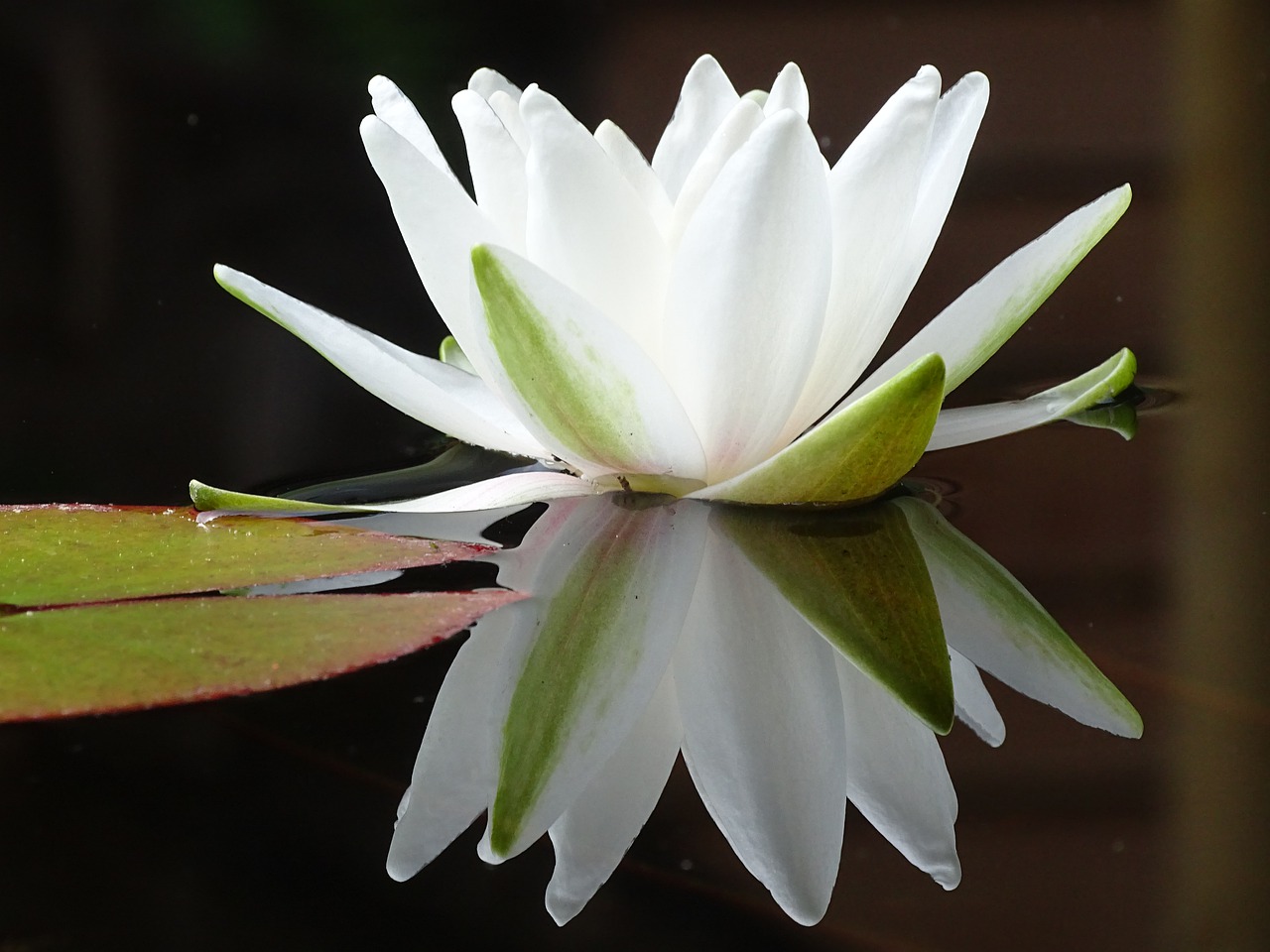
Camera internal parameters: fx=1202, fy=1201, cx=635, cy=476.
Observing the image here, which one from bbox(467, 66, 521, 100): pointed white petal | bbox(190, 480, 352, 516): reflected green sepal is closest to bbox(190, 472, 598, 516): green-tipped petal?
bbox(190, 480, 352, 516): reflected green sepal

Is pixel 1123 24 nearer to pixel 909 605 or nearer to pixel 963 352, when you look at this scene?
pixel 963 352

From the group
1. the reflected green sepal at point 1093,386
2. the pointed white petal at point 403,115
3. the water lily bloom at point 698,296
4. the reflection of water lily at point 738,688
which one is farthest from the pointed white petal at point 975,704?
the pointed white petal at point 403,115

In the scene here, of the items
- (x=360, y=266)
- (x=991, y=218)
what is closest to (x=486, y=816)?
(x=360, y=266)

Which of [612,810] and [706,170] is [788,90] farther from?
[612,810]

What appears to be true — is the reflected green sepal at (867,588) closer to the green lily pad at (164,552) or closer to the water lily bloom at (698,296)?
the water lily bloom at (698,296)

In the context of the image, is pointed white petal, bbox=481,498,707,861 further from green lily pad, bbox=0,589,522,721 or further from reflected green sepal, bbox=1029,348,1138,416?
reflected green sepal, bbox=1029,348,1138,416

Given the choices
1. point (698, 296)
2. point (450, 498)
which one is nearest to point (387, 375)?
point (450, 498)
